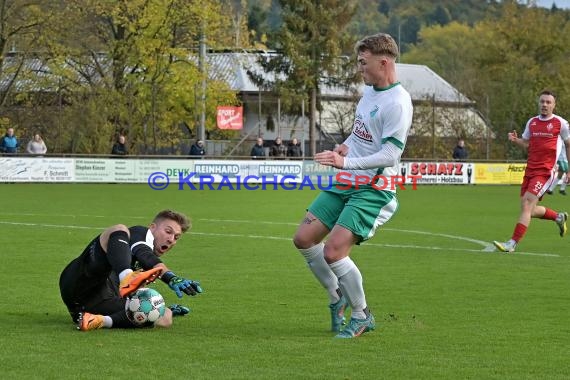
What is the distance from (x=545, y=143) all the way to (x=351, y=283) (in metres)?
8.57

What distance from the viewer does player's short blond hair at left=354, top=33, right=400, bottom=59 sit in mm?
8156

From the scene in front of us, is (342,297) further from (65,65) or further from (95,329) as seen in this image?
(65,65)

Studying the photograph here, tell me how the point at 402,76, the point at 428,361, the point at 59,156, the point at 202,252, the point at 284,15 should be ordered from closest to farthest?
1. the point at 428,361
2. the point at 202,252
3. the point at 59,156
4. the point at 284,15
5. the point at 402,76

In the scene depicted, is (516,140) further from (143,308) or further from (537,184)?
(143,308)

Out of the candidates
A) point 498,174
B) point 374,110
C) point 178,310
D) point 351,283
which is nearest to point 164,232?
point 178,310

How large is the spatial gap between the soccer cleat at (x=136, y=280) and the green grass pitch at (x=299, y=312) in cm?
38

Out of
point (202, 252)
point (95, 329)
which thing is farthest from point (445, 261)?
point (95, 329)

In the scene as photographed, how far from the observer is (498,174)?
46.5 m

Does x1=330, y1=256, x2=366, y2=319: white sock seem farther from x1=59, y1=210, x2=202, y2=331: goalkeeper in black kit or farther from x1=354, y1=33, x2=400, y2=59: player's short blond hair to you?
x1=354, y1=33, x2=400, y2=59: player's short blond hair

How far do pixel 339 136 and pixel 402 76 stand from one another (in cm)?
2310

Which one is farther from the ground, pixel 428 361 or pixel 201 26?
pixel 201 26

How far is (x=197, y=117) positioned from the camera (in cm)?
5269

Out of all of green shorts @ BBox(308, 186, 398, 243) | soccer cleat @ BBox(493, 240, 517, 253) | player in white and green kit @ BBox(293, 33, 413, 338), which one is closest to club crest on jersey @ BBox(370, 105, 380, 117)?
player in white and green kit @ BBox(293, 33, 413, 338)

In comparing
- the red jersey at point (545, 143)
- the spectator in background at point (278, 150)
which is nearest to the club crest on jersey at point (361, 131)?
the red jersey at point (545, 143)
